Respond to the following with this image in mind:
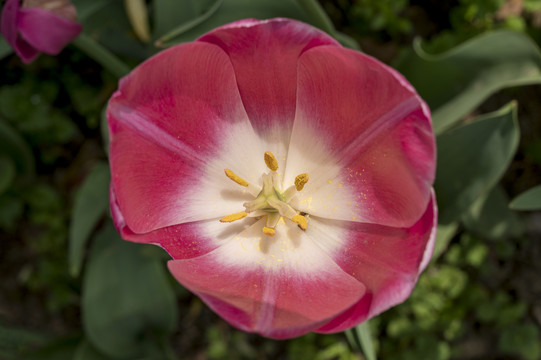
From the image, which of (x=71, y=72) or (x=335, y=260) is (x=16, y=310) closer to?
(x=71, y=72)

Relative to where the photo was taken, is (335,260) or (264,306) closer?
(264,306)

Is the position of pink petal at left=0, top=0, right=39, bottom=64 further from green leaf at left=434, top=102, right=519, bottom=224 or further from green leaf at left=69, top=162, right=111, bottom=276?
green leaf at left=434, top=102, right=519, bottom=224

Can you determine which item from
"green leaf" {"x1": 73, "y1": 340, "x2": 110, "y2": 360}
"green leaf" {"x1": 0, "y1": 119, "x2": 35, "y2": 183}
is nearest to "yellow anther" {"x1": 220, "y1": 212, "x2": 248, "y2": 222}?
"green leaf" {"x1": 73, "y1": 340, "x2": 110, "y2": 360}

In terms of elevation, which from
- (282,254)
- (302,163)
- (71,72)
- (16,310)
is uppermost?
(302,163)

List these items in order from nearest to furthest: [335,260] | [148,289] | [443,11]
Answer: [335,260] → [148,289] → [443,11]

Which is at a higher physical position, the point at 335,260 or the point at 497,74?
the point at 497,74

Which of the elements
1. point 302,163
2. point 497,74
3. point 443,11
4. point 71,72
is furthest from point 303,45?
point 71,72

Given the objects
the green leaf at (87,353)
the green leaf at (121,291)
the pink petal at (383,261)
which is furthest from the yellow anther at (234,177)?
the green leaf at (87,353)

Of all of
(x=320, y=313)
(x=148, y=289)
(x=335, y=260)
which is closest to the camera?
(x=320, y=313)

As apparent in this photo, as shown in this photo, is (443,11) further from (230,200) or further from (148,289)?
(148,289)
